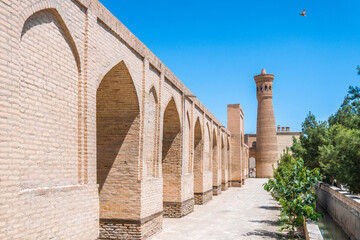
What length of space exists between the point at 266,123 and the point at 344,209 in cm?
2824

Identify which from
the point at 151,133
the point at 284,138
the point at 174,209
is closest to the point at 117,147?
the point at 151,133

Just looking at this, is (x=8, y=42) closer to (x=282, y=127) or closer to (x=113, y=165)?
(x=113, y=165)

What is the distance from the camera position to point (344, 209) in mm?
12633

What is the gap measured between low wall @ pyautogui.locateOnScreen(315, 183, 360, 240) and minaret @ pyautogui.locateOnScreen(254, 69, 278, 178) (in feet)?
75.5

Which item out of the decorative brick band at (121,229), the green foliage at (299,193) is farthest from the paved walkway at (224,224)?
the green foliage at (299,193)

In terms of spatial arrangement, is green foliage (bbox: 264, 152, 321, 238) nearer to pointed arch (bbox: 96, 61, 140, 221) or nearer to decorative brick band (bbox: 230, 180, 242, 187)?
pointed arch (bbox: 96, 61, 140, 221)

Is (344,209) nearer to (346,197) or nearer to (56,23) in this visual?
(346,197)

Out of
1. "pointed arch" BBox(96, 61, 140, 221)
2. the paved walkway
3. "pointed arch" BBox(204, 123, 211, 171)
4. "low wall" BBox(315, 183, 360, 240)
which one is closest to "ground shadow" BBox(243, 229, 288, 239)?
the paved walkway

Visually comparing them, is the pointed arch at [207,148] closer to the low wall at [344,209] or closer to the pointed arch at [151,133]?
the low wall at [344,209]

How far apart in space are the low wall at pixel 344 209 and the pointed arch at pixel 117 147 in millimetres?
6162

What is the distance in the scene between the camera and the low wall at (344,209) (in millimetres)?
10578

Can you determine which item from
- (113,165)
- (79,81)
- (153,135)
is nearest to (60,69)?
(79,81)

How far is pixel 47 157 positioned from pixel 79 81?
1449 mm

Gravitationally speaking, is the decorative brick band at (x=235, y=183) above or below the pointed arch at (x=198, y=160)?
below
